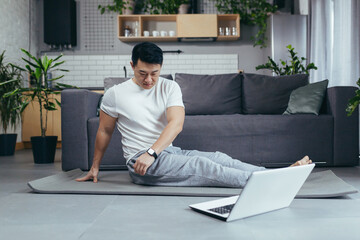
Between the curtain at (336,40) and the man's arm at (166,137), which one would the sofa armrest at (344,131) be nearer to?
the curtain at (336,40)

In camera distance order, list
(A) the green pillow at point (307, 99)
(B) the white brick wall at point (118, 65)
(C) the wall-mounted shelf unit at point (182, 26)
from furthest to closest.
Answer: (B) the white brick wall at point (118, 65) < (C) the wall-mounted shelf unit at point (182, 26) < (A) the green pillow at point (307, 99)

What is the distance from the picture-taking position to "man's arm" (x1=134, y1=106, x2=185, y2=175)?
179 cm

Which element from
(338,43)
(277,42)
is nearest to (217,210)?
(338,43)

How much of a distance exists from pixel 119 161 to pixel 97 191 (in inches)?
36.5

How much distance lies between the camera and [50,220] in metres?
1.50

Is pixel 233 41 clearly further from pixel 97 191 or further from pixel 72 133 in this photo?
pixel 97 191

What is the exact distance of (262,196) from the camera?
4.83ft

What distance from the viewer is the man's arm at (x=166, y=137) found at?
179 centimetres

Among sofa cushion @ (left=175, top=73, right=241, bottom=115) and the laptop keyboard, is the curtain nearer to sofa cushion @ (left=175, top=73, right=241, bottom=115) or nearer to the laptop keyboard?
sofa cushion @ (left=175, top=73, right=241, bottom=115)

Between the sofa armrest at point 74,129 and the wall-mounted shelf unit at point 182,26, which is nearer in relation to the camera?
the sofa armrest at point 74,129

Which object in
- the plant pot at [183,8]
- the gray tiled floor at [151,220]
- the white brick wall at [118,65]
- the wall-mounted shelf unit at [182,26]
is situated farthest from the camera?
the white brick wall at [118,65]

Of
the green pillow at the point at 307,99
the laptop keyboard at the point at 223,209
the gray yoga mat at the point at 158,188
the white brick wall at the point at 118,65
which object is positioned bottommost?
the gray yoga mat at the point at 158,188

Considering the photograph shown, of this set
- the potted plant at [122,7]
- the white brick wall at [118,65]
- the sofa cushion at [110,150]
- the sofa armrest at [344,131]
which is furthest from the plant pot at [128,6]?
the sofa armrest at [344,131]

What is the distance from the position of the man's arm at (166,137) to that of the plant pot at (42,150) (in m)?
1.96
